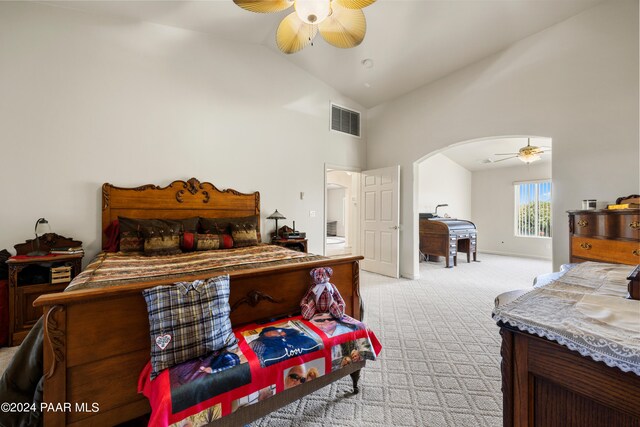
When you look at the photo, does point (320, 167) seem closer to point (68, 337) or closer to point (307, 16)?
point (307, 16)

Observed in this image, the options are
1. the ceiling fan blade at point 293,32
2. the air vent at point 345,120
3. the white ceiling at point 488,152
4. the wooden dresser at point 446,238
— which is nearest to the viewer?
the ceiling fan blade at point 293,32

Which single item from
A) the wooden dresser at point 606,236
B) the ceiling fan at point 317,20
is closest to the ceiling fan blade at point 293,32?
the ceiling fan at point 317,20

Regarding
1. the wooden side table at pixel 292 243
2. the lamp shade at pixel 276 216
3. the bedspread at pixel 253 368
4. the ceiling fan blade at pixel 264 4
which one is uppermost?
the ceiling fan blade at pixel 264 4

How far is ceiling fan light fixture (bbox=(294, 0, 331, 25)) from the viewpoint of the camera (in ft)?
5.89

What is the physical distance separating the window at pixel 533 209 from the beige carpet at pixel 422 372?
13.8 ft

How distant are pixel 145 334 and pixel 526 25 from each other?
4.82 m

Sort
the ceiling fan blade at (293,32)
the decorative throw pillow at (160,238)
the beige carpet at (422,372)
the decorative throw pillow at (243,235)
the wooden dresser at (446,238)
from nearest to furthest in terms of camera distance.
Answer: the beige carpet at (422,372)
the ceiling fan blade at (293,32)
the decorative throw pillow at (160,238)
the decorative throw pillow at (243,235)
the wooden dresser at (446,238)

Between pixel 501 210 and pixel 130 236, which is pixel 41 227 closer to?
pixel 130 236

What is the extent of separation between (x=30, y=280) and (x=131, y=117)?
2.01m

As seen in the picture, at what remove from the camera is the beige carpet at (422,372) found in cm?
156

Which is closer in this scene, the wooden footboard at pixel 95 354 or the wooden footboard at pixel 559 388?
the wooden footboard at pixel 559 388

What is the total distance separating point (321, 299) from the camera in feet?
6.06

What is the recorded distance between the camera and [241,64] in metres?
3.96

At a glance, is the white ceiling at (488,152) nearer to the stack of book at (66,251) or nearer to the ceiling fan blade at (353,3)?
the ceiling fan blade at (353,3)
